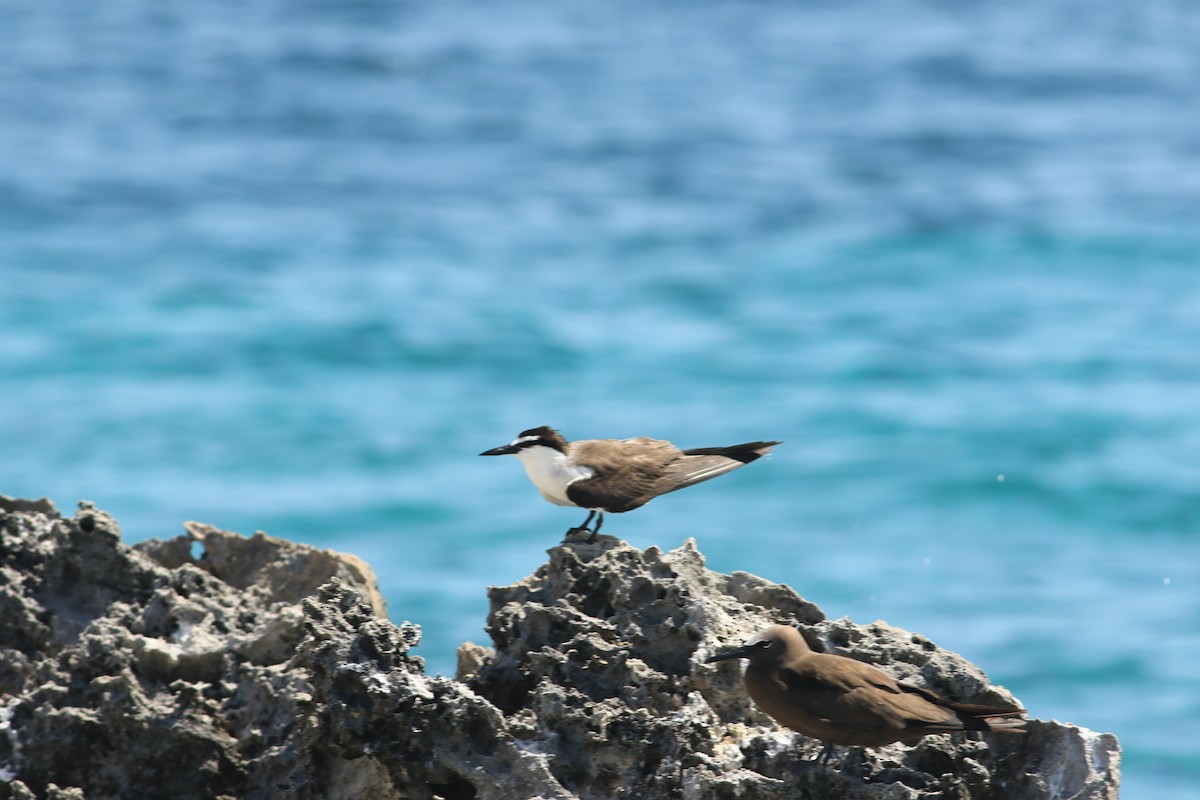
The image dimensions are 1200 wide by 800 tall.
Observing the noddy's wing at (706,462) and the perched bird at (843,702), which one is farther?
the noddy's wing at (706,462)

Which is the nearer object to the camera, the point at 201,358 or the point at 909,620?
the point at 909,620

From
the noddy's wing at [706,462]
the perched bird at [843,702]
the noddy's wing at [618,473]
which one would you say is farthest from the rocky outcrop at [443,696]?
the noddy's wing at [706,462]

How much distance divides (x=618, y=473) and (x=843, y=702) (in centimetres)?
164

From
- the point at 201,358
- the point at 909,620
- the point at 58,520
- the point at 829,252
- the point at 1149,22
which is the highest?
the point at 1149,22

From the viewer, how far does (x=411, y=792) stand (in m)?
4.71

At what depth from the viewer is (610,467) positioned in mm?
5805

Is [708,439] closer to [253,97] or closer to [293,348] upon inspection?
[293,348]

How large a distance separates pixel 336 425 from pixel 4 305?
4223 mm

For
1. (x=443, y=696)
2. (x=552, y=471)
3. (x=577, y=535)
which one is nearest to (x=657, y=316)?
(x=552, y=471)

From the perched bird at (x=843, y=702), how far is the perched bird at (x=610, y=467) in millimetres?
1215

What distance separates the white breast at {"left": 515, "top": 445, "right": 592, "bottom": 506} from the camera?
579 centimetres

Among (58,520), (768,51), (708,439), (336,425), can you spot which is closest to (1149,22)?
(768,51)

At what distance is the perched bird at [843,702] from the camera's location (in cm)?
439

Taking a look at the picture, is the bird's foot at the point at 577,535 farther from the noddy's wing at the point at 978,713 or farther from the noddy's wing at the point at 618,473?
the noddy's wing at the point at 978,713
